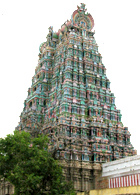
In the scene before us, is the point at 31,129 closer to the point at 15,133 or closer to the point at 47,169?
the point at 15,133

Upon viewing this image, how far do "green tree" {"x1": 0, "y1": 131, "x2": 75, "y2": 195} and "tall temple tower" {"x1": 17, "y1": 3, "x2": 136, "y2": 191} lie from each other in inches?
251

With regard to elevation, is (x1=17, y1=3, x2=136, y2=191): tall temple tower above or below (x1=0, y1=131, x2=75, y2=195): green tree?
above

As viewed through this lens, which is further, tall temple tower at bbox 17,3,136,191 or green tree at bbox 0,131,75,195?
tall temple tower at bbox 17,3,136,191

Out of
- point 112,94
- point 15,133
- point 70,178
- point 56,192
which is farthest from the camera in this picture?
point 112,94

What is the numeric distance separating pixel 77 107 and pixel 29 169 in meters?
19.7

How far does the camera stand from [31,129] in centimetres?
4959

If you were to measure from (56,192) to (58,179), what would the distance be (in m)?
1.45

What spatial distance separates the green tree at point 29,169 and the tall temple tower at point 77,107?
6387mm

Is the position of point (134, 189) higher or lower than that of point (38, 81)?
lower

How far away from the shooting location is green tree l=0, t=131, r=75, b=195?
31297 millimetres

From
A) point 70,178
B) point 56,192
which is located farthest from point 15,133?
point 70,178

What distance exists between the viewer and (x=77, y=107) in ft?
163

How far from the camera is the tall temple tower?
4442 cm

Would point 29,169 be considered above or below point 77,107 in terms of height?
below
